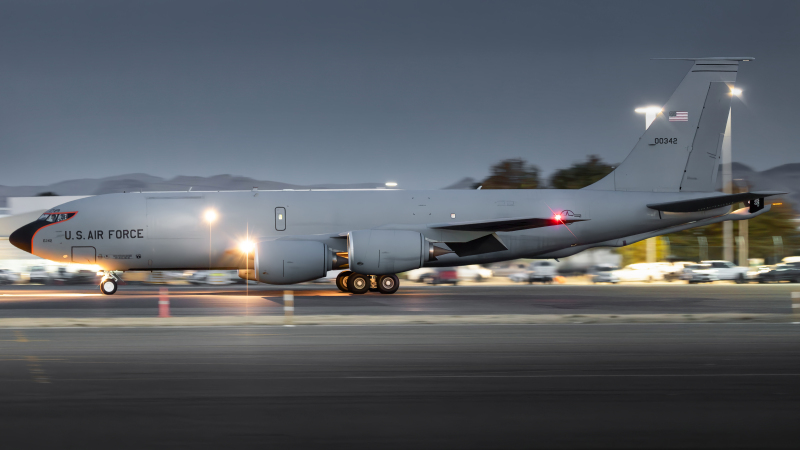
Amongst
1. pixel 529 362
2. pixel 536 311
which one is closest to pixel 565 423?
pixel 529 362

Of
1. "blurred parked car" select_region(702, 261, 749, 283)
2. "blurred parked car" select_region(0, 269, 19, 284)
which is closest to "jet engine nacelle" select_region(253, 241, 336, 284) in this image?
"blurred parked car" select_region(702, 261, 749, 283)

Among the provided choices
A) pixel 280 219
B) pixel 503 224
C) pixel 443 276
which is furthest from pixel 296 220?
pixel 443 276

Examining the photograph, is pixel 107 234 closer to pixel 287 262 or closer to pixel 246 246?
pixel 246 246

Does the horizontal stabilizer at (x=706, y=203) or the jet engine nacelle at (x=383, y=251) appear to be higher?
the horizontal stabilizer at (x=706, y=203)

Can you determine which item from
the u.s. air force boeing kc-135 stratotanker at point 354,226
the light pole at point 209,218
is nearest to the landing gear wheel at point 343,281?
the u.s. air force boeing kc-135 stratotanker at point 354,226

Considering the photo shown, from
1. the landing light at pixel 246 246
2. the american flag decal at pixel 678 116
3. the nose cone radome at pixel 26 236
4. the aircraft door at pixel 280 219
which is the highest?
the american flag decal at pixel 678 116

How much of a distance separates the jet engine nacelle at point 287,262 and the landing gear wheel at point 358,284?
7.32ft

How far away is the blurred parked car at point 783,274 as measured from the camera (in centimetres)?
3856

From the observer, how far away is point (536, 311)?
18.5m

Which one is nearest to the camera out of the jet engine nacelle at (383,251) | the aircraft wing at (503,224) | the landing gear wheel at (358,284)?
the jet engine nacelle at (383,251)

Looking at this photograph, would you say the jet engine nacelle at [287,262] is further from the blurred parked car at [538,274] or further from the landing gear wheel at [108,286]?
the blurred parked car at [538,274]

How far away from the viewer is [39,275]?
151 feet

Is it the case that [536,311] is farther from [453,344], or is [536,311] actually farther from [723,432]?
[723,432]

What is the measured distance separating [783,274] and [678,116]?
1505cm
